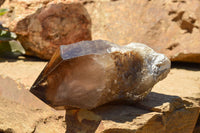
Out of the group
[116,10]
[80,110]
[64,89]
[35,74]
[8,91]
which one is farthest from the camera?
[116,10]

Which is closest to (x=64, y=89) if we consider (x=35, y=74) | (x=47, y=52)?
(x=35, y=74)

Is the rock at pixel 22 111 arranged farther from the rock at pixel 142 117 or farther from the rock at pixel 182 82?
the rock at pixel 182 82

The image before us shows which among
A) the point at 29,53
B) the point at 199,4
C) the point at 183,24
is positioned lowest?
the point at 29,53

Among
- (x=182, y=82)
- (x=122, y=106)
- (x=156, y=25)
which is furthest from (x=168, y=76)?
(x=122, y=106)

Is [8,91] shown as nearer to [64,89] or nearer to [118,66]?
[64,89]

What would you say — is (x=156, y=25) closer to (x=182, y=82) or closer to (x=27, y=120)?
(x=182, y=82)

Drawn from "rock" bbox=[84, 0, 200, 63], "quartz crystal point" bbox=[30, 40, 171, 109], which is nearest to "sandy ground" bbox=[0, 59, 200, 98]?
"rock" bbox=[84, 0, 200, 63]

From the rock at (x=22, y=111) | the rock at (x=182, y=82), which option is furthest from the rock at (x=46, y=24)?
the rock at (x=182, y=82)
